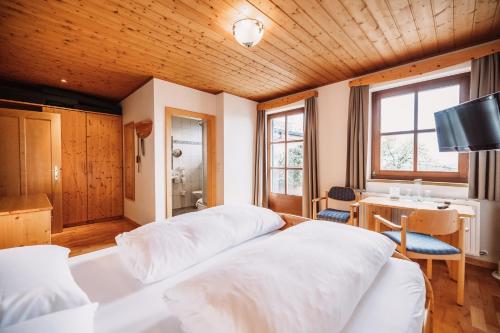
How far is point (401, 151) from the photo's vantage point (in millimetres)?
2979

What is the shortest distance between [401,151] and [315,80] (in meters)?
1.61

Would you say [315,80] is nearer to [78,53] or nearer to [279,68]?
[279,68]

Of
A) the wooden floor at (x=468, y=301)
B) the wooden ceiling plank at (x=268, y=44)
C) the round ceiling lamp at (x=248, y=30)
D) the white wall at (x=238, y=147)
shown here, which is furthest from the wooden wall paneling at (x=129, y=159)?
the round ceiling lamp at (x=248, y=30)

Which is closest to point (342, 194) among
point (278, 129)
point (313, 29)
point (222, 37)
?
point (278, 129)

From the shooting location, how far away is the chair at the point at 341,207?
9.10ft

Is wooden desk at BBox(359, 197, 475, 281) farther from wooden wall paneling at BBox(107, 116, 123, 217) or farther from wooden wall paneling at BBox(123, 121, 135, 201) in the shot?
wooden wall paneling at BBox(107, 116, 123, 217)

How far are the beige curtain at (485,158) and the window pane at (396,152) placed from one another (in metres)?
0.62

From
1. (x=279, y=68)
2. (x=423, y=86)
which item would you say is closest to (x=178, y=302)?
(x=279, y=68)

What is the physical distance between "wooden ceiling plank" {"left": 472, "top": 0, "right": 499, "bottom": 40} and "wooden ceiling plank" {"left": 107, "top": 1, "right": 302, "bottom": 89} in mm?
2003

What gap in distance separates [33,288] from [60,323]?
9.4 inches

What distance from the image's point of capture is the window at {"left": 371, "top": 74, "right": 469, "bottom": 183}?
8.54 feet

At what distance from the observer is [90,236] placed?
Result: 11.0ft

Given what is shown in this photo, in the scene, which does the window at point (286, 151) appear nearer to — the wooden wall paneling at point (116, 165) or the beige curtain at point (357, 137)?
the beige curtain at point (357, 137)

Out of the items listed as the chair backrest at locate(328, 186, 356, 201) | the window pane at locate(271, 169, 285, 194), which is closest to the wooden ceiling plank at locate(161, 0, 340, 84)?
the chair backrest at locate(328, 186, 356, 201)
